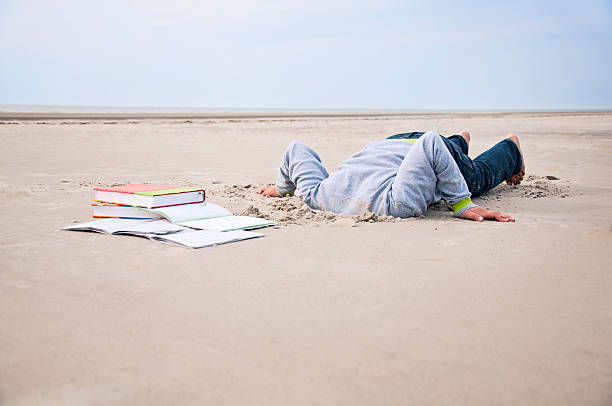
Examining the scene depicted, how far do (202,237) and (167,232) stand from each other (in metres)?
0.20

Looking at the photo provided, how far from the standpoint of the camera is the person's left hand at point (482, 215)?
2.95 meters

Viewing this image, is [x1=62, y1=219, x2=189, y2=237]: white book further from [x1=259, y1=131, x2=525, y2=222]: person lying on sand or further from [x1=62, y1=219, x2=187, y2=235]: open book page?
[x1=259, y1=131, x2=525, y2=222]: person lying on sand

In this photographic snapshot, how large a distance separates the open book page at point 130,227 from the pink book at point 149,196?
0.37 ft

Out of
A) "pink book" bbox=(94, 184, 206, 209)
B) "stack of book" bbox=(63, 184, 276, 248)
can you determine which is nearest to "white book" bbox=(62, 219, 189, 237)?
"stack of book" bbox=(63, 184, 276, 248)

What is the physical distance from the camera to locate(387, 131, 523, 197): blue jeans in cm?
340

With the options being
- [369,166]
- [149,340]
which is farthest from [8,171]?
[149,340]

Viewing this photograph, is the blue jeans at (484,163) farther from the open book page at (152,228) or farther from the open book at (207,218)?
the open book page at (152,228)

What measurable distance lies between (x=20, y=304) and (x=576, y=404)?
1570 millimetres

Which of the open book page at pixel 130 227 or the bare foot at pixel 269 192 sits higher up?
the open book page at pixel 130 227

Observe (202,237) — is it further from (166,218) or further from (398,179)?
(398,179)

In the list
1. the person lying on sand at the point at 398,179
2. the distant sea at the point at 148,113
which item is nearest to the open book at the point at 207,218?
A: the person lying on sand at the point at 398,179

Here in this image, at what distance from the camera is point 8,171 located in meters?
4.94

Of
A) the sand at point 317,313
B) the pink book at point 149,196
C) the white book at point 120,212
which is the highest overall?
the pink book at point 149,196

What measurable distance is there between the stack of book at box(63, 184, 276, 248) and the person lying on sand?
54 cm
